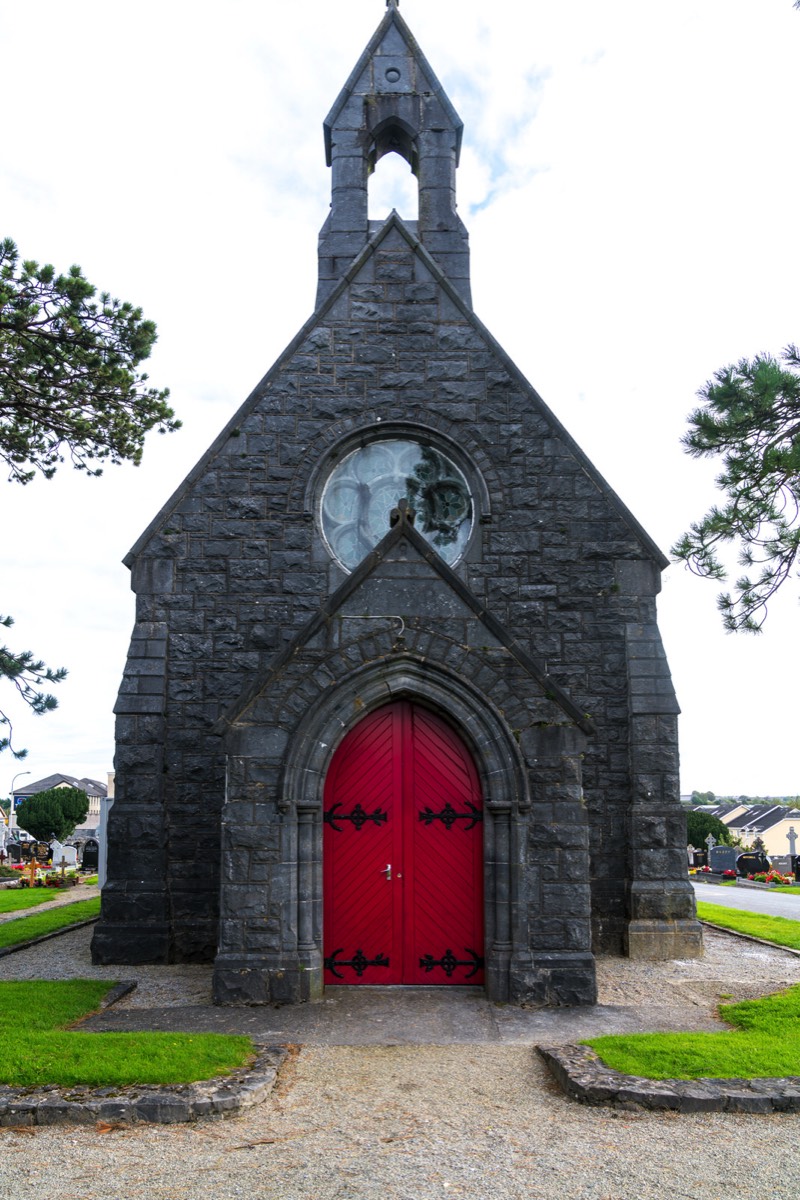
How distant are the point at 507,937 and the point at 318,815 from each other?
2029mm

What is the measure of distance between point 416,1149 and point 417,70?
13.8m

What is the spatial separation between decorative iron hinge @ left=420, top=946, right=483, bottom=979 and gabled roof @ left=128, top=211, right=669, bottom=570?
5234 mm

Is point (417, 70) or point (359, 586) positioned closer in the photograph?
point (359, 586)

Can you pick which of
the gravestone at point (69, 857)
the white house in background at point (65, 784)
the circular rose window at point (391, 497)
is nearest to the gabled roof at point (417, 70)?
the circular rose window at point (391, 497)

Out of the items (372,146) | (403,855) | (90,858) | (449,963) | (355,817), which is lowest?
(449,963)

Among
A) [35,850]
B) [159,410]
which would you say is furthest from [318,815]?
[35,850]

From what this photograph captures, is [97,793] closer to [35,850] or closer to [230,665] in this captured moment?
[35,850]

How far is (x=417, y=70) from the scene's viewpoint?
553 inches

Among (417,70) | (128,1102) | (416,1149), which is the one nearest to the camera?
(416,1149)

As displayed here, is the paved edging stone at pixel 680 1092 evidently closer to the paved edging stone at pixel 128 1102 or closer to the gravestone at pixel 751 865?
the paved edging stone at pixel 128 1102

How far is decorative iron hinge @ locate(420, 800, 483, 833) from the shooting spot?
9.43 metres

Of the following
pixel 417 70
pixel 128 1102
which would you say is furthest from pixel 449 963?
pixel 417 70

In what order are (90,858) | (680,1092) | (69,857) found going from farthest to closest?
(69,857)
(90,858)
(680,1092)

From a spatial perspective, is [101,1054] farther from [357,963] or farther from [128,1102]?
[357,963]
